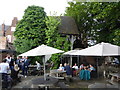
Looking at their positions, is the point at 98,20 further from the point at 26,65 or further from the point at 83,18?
the point at 26,65

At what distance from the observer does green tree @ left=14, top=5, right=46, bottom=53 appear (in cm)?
1773

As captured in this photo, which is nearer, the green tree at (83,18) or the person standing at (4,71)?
the person standing at (4,71)

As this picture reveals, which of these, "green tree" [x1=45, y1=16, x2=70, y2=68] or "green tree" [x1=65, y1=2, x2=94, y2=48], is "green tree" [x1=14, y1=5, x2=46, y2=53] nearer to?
"green tree" [x1=45, y1=16, x2=70, y2=68]

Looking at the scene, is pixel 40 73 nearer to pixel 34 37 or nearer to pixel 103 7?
pixel 34 37

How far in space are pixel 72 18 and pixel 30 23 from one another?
7948mm

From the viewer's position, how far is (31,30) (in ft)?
59.0

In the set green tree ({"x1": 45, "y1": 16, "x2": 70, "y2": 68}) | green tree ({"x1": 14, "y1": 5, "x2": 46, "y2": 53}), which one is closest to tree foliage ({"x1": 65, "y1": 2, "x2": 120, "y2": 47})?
green tree ({"x1": 45, "y1": 16, "x2": 70, "y2": 68})

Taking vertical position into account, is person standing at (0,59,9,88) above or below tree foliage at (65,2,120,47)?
below

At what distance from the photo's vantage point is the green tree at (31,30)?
58.2 feet

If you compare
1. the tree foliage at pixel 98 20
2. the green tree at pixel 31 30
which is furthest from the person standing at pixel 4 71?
the tree foliage at pixel 98 20

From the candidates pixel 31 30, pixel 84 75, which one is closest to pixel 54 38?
pixel 31 30

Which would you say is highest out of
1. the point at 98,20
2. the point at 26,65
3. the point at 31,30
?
the point at 98,20

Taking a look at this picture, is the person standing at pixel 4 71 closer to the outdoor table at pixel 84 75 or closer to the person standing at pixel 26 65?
the person standing at pixel 26 65

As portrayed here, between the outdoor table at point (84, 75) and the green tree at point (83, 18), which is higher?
the green tree at point (83, 18)
